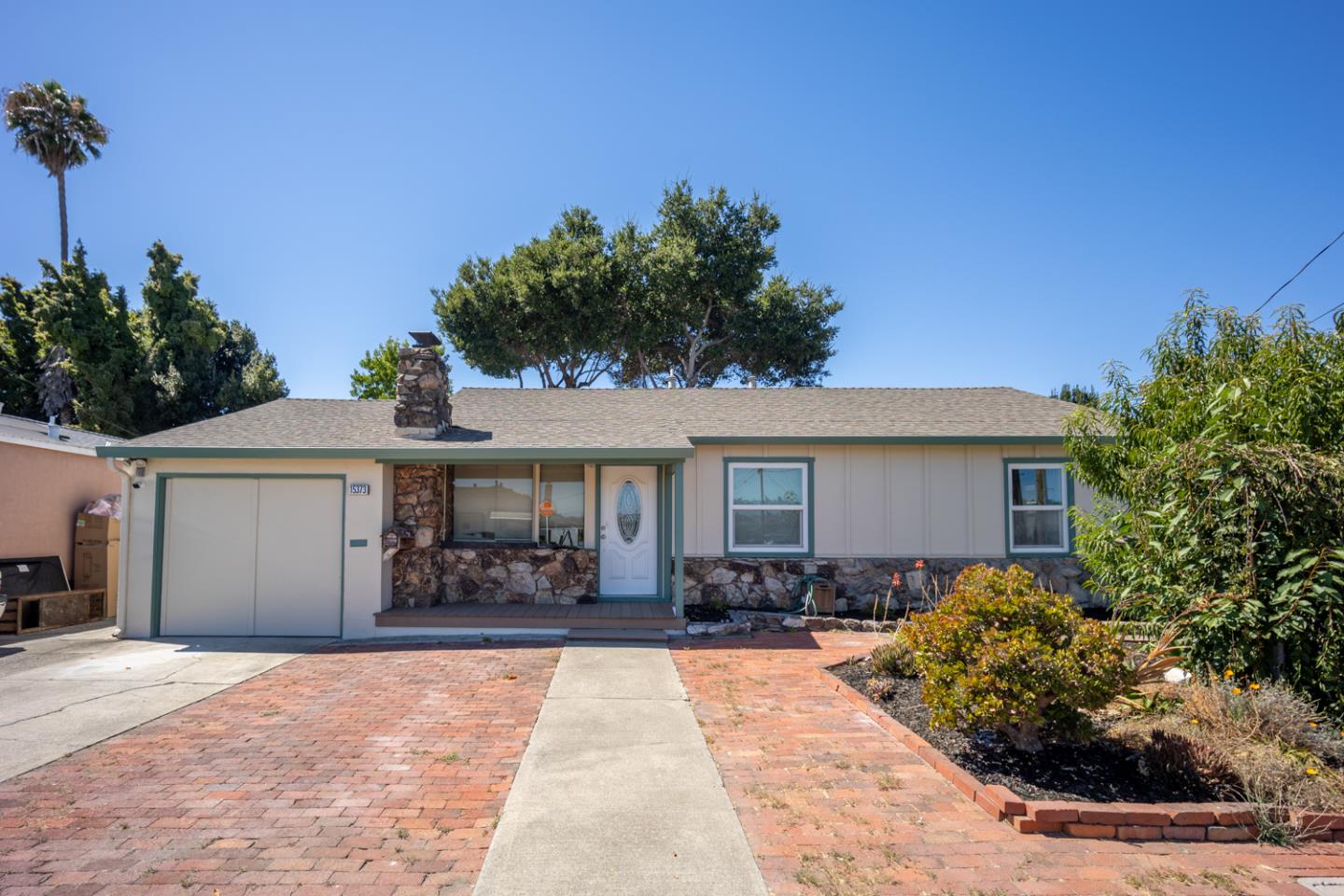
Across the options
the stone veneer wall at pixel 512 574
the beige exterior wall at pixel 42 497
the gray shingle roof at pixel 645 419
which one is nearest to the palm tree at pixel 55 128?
the beige exterior wall at pixel 42 497

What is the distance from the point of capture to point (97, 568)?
1177 cm

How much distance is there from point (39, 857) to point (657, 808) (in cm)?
317

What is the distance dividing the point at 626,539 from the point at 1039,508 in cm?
645

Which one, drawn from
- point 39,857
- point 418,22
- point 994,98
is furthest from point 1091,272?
point 39,857

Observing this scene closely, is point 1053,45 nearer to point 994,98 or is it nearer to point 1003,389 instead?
point 994,98

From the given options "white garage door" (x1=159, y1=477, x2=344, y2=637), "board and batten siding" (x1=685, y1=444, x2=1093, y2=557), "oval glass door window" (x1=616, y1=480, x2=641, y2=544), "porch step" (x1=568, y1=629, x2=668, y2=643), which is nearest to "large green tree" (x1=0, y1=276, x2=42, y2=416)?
"white garage door" (x1=159, y1=477, x2=344, y2=637)

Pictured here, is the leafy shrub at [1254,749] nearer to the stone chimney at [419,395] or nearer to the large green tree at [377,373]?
the stone chimney at [419,395]

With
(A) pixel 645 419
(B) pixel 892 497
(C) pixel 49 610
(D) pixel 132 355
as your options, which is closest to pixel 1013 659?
(B) pixel 892 497

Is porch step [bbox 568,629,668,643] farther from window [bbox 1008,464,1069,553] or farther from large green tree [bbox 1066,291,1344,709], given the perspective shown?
window [bbox 1008,464,1069,553]

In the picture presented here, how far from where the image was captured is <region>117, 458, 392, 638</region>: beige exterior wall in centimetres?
899

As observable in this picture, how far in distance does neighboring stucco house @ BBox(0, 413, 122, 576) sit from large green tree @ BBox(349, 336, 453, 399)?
53.8 feet

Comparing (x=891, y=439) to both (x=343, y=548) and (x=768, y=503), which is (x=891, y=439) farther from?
(x=343, y=548)

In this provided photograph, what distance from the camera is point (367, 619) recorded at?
8.98m

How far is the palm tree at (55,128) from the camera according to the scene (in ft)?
87.5
